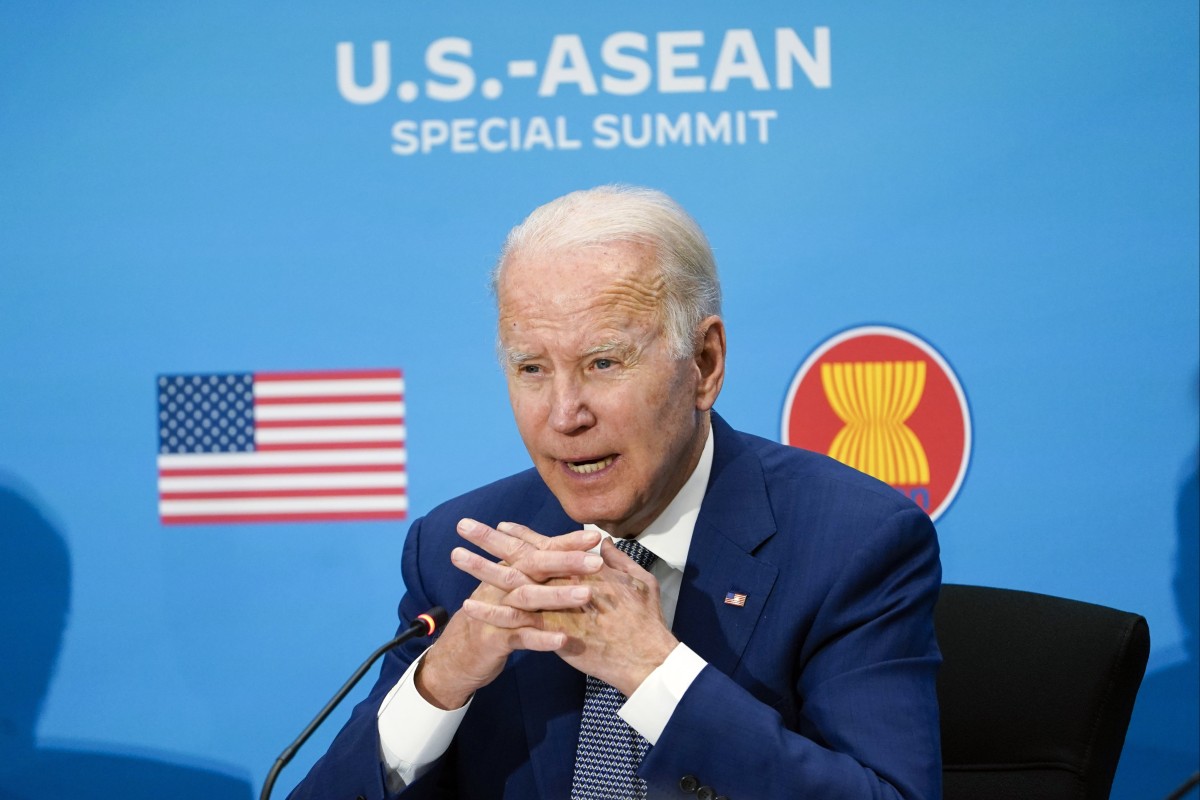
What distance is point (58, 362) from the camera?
3.29 meters

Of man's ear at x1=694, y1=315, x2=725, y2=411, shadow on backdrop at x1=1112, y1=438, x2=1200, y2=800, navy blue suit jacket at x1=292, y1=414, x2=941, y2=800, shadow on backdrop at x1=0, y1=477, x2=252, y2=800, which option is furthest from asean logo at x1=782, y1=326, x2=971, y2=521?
shadow on backdrop at x1=0, y1=477, x2=252, y2=800

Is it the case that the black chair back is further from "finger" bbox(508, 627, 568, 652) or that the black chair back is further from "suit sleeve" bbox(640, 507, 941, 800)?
"finger" bbox(508, 627, 568, 652)

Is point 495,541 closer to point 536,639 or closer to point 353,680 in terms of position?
point 536,639

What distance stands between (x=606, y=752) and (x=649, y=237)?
2.36ft

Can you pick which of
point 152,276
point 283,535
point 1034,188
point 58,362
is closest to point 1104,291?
point 1034,188

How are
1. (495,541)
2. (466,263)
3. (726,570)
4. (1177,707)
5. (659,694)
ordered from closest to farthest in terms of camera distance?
(659,694), (495,541), (726,570), (1177,707), (466,263)

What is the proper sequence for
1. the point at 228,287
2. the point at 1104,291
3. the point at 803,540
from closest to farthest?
the point at 803,540, the point at 1104,291, the point at 228,287

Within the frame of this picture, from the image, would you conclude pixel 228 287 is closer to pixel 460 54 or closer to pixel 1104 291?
pixel 460 54

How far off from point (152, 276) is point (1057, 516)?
2.29m

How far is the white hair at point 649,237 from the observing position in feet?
5.85

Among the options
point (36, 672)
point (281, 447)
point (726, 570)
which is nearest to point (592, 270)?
point (726, 570)

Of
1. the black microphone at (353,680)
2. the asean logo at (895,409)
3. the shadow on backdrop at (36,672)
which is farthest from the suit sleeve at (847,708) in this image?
the shadow on backdrop at (36,672)

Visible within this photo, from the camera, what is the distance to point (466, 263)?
3.13 meters

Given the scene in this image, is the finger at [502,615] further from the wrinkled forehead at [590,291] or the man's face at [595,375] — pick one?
the wrinkled forehead at [590,291]
